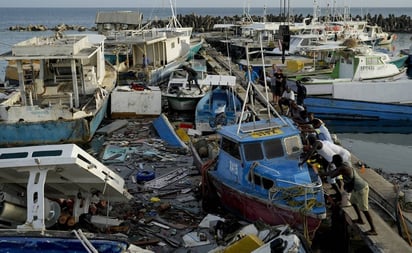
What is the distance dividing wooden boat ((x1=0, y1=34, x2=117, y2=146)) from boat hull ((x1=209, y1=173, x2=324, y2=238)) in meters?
6.79

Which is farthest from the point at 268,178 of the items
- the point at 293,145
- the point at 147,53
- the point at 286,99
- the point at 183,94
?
the point at 147,53

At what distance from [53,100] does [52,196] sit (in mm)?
8630

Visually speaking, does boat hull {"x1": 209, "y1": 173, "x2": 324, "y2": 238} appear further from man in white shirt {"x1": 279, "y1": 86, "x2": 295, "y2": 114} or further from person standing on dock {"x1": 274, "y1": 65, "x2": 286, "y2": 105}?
person standing on dock {"x1": 274, "y1": 65, "x2": 286, "y2": 105}

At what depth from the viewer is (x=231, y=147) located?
1016 cm

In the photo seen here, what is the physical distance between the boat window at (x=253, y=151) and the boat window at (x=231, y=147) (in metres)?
0.23

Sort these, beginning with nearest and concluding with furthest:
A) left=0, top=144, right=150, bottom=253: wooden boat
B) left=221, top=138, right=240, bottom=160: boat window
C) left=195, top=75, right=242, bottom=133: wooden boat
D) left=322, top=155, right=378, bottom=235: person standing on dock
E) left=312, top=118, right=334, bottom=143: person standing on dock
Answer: left=0, top=144, right=150, bottom=253: wooden boat
left=322, top=155, right=378, bottom=235: person standing on dock
left=221, top=138, right=240, bottom=160: boat window
left=312, top=118, right=334, bottom=143: person standing on dock
left=195, top=75, right=242, bottom=133: wooden boat

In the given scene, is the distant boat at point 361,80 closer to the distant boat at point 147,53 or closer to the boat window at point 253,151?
the distant boat at point 147,53

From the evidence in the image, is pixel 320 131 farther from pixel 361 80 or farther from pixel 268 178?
pixel 361 80

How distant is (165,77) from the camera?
1056 inches

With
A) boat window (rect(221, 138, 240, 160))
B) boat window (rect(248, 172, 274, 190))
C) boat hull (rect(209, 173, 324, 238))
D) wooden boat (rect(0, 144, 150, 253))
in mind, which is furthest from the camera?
boat window (rect(221, 138, 240, 160))

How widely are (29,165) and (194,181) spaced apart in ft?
16.0

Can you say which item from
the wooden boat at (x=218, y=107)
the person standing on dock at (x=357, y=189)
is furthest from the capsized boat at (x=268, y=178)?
the wooden boat at (x=218, y=107)

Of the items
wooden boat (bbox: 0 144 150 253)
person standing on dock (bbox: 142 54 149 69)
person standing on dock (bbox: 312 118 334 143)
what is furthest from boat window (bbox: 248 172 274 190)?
person standing on dock (bbox: 142 54 149 69)

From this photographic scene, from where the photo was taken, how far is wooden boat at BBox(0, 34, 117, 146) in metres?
15.7
